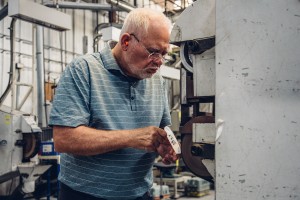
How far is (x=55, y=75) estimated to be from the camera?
18.6ft

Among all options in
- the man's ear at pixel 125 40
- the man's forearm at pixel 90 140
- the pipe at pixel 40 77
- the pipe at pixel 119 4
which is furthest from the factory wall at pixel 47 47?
the man's forearm at pixel 90 140

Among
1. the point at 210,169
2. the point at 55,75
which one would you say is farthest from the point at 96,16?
the point at 210,169

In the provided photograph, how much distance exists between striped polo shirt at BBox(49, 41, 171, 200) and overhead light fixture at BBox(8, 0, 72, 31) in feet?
6.33

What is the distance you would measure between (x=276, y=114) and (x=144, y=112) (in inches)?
23.5

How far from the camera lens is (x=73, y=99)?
1.07 m

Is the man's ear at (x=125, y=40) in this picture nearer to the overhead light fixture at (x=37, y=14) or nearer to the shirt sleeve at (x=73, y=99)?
the shirt sleeve at (x=73, y=99)

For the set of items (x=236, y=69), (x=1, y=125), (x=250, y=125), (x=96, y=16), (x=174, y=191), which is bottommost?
(x=174, y=191)

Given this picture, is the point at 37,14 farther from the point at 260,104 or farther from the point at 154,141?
the point at 260,104

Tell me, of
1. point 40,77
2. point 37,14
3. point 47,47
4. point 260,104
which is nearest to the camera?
point 260,104

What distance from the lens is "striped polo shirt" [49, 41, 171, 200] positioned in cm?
108

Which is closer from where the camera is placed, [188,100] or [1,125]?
[188,100]

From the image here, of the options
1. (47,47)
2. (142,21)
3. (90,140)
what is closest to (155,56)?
(142,21)

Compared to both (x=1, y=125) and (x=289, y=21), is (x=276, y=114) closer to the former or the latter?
(x=289, y=21)

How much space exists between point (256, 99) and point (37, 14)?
2.66m
